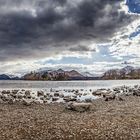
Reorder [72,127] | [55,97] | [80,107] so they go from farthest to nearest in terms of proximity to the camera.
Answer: [55,97], [80,107], [72,127]

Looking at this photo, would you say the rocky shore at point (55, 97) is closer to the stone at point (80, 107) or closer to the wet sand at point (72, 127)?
the stone at point (80, 107)

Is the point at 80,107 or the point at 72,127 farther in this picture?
the point at 80,107

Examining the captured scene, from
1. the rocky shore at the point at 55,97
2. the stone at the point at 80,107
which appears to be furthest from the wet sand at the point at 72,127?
the rocky shore at the point at 55,97

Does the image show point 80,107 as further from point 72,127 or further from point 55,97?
point 55,97

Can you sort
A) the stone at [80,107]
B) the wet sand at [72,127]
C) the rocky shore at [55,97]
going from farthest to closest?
1. the rocky shore at [55,97]
2. the stone at [80,107]
3. the wet sand at [72,127]

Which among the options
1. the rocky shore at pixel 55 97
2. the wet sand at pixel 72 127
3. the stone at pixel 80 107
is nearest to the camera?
the wet sand at pixel 72 127

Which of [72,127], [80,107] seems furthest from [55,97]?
[72,127]

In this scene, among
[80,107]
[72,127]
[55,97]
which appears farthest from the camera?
[55,97]

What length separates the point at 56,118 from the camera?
2767cm

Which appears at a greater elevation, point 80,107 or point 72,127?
point 80,107

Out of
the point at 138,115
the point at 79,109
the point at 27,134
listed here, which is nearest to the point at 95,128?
the point at 27,134

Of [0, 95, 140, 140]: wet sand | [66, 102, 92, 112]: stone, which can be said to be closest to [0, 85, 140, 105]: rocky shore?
[66, 102, 92, 112]: stone

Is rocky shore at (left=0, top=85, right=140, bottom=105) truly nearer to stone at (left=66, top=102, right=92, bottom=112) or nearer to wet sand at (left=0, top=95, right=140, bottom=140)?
stone at (left=66, top=102, right=92, bottom=112)

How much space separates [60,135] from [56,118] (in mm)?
6228
